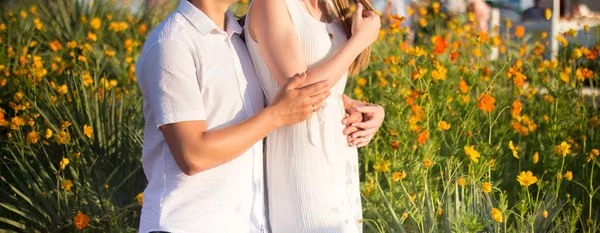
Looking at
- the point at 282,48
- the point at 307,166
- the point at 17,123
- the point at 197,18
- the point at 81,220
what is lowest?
the point at 81,220

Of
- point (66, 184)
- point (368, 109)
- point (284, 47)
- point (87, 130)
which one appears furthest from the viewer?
point (87, 130)

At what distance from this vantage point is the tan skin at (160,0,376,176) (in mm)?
1838

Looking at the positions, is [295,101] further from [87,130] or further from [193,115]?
[87,130]

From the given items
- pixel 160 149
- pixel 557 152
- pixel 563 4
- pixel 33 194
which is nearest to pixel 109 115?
pixel 33 194

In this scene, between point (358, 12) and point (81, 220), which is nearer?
point (358, 12)

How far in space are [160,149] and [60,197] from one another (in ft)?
5.76

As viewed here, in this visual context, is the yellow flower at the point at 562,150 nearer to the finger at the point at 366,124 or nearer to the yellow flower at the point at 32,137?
the finger at the point at 366,124

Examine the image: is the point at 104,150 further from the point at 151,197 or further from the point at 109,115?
the point at 151,197

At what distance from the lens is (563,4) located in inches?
548

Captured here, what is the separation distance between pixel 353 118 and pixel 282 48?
30 centimetres

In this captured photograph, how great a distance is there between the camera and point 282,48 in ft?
6.93

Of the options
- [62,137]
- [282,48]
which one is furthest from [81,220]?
[282,48]

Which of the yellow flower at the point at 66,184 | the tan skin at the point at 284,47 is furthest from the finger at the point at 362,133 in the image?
the yellow flower at the point at 66,184

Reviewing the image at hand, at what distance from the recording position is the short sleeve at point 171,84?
72.1 inches
